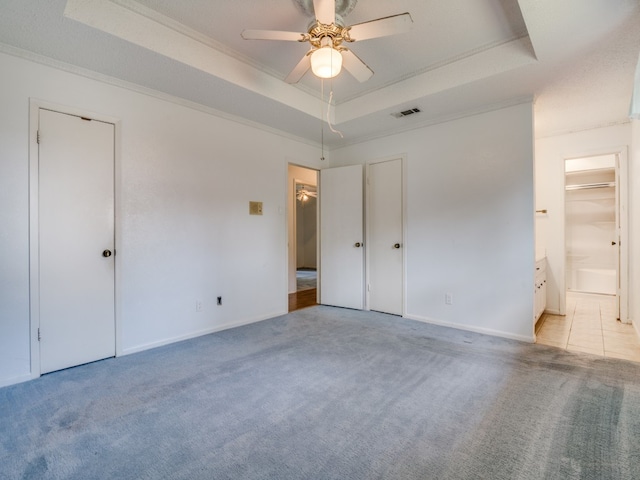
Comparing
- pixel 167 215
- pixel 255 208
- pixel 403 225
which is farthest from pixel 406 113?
pixel 167 215

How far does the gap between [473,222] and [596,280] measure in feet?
14.2

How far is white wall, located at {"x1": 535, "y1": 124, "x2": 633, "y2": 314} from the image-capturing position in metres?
4.04

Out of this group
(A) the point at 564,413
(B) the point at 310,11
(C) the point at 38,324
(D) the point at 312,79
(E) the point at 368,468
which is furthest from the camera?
(D) the point at 312,79

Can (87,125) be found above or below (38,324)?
above

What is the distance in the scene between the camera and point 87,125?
102 inches

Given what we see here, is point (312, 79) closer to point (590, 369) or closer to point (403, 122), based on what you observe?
point (403, 122)

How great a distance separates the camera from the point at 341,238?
4574 mm

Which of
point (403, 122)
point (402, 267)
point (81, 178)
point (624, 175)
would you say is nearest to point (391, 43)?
point (403, 122)

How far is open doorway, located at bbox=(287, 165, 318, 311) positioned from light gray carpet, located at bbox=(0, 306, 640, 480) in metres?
2.21

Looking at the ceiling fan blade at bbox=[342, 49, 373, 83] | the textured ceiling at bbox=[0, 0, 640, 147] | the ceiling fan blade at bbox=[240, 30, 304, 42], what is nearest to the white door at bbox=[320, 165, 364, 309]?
the textured ceiling at bbox=[0, 0, 640, 147]

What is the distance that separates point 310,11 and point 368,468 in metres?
2.78

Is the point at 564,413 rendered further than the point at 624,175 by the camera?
No

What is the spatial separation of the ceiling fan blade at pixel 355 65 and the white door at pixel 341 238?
200 centimetres

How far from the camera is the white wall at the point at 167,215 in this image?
7.42 ft
